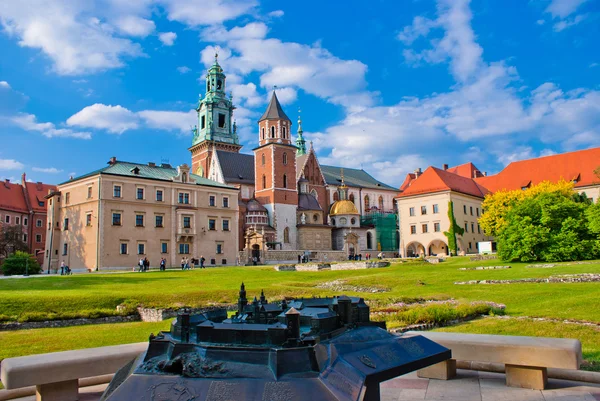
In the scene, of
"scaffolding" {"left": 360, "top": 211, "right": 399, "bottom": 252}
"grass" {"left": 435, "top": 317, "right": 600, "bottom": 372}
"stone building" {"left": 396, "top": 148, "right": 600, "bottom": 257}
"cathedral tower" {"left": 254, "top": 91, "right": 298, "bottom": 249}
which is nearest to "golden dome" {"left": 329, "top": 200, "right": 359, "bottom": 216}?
"scaffolding" {"left": 360, "top": 211, "right": 399, "bottom": 252}

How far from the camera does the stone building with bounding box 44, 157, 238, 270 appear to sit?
4434 cm

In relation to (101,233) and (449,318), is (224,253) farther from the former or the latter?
(449,318)

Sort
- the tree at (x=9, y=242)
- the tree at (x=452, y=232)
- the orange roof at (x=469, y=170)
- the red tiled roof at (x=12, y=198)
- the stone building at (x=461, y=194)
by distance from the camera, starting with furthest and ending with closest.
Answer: the orange roof at (x=469, y=170), the red tiled roof at (x=12, y=198), the stone building at (x=461, y=194), the tree at (x=452, y=232), the tree at (x=9, y=242)

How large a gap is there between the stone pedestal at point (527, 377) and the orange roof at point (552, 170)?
2348 inches

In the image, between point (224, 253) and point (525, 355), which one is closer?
point (525, 355)

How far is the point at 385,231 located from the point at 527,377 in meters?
70.9

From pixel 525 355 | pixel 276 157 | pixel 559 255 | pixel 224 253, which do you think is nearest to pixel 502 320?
pixel 525 355

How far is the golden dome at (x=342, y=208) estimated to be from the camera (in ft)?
233

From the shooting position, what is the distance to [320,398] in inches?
110

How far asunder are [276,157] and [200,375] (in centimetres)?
6282

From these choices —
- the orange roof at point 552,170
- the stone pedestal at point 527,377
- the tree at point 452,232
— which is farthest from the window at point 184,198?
the stone pedestal at point 527,377

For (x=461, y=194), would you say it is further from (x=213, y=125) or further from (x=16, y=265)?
(x=16, y=265)

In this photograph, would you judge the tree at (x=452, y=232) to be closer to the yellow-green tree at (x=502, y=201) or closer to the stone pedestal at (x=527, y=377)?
the yellow-green tree at (x=502, y=201)

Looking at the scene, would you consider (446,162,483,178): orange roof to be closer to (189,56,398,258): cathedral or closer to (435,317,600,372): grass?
(189,56,398,258): cathedral
